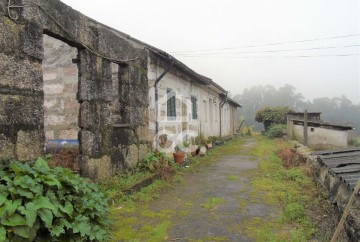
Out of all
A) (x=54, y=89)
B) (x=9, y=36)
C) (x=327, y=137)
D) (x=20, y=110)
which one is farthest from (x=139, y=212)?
(x=327, y=137)

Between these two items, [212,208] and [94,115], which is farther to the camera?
[94,115]

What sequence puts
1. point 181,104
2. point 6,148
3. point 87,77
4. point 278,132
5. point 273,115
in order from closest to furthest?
point 6,148
point 87,77
point 181,104
point 278,132
point 273,115

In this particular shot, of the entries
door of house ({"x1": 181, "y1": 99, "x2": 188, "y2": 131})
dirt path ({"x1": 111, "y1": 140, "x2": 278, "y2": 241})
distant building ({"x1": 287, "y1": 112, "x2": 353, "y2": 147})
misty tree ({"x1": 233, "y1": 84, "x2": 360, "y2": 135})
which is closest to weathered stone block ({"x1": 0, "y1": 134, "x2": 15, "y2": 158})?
dirt path ({"x1": 111, "y1": 140, "x2": 278, "y2": 241})

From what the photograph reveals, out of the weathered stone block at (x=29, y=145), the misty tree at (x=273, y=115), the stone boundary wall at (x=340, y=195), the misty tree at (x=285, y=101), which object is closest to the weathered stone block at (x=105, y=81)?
the weathered stone block at (x=29, y=145)

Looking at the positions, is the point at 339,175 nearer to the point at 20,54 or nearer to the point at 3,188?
the point at 3,188

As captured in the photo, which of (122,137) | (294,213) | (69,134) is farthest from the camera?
(69,134)

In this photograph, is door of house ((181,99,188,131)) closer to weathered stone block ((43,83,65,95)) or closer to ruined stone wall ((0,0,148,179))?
ruined stone wall ((0,0,148,179))

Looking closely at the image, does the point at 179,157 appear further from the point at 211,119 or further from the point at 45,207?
the point at 211,119

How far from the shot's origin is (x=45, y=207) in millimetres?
2811

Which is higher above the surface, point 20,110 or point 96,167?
point 20,110

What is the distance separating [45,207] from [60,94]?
18.5 feet

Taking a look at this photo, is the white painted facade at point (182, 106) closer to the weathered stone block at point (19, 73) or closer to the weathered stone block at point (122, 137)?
the weathered stone block at point (122, 137)

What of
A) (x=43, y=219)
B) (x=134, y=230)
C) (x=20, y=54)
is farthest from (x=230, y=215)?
(x=20, y=54)

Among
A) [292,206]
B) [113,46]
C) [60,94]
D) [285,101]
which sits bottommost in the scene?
[292,206]
